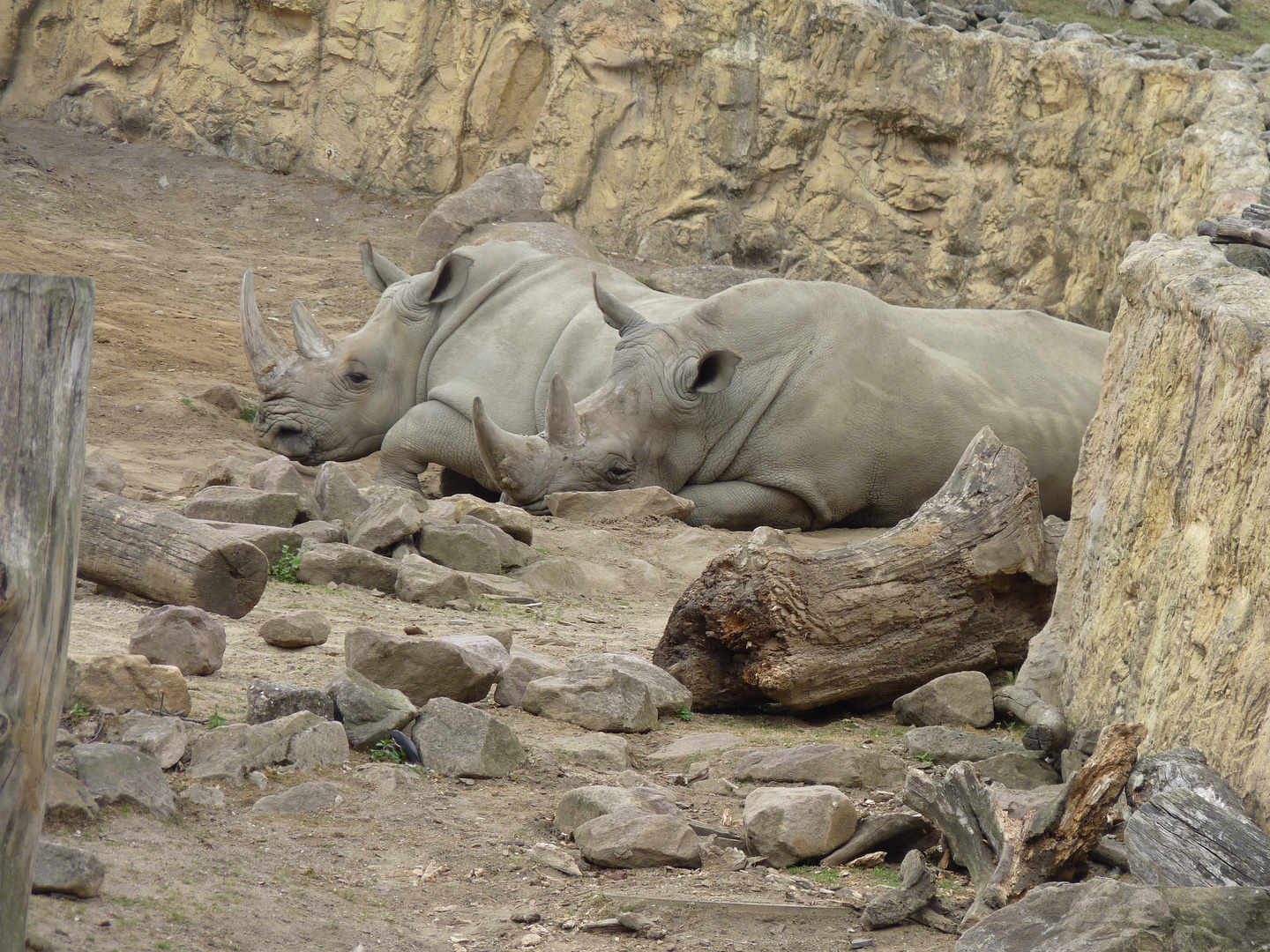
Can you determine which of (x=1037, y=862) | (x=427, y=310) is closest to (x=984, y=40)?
(x=427, y=310)

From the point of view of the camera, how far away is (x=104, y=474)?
5.87 m

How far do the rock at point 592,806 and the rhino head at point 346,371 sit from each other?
231 inches

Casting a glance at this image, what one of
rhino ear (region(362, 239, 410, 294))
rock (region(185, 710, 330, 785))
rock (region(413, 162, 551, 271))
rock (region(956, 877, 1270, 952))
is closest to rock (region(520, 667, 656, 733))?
rock (region(185, 710, 330, 785))

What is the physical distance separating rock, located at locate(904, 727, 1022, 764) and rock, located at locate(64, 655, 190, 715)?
1.85 metres

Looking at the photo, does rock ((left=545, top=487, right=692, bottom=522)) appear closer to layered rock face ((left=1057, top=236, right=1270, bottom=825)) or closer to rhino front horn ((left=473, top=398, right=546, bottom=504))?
rhino front horn ((left=473, top=398, right=546, bottom=504))

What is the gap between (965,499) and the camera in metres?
4.63

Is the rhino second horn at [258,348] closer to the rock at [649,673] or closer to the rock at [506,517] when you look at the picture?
the rock at [506,517]

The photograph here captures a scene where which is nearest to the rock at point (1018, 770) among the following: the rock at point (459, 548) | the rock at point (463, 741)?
the rock at point (463, 741)

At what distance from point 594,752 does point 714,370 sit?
4.05 meters

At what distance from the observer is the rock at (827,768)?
357 centimetres

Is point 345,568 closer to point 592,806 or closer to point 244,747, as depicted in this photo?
point 244,747

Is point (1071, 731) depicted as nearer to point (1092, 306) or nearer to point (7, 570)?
point (7, 570)

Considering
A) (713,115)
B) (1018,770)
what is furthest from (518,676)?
(713,115)

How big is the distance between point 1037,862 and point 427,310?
6.66 m
